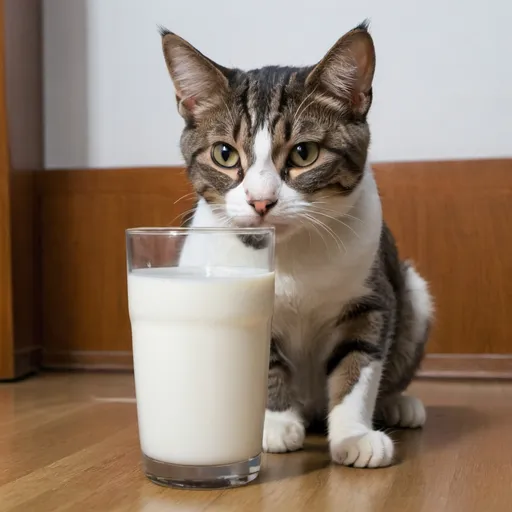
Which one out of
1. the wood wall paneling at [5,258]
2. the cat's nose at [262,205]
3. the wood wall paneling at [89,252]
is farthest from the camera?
the wood wall paneling at [89,252]

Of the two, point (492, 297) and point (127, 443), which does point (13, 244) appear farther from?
point (492, 297)

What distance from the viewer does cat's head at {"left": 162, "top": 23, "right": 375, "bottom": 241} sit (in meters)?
1.08

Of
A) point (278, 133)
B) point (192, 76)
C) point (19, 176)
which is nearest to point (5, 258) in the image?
point (19, 176)

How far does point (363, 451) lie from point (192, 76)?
620 mm

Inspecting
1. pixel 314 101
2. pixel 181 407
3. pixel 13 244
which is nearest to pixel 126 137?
pixel 13 244

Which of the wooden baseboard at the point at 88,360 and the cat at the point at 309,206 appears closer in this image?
the cat at the point at 309,206

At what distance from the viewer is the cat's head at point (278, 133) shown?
1.08 metres

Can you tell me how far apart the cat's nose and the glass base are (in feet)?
1.08

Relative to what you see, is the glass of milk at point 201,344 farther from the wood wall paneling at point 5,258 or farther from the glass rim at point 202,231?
the wood wall paneling at point 5,258

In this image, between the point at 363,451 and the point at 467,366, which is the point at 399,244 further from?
the point at 363,451

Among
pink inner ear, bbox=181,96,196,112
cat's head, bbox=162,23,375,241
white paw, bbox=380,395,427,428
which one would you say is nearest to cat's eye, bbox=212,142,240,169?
cat's head, bbox=162,23,375,241

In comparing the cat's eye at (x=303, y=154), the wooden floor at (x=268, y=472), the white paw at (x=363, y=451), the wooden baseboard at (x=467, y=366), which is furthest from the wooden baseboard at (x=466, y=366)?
the cat's eye at (x=303, y=154)

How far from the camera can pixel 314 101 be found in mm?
1135

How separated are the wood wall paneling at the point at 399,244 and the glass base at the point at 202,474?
113 centimetres
